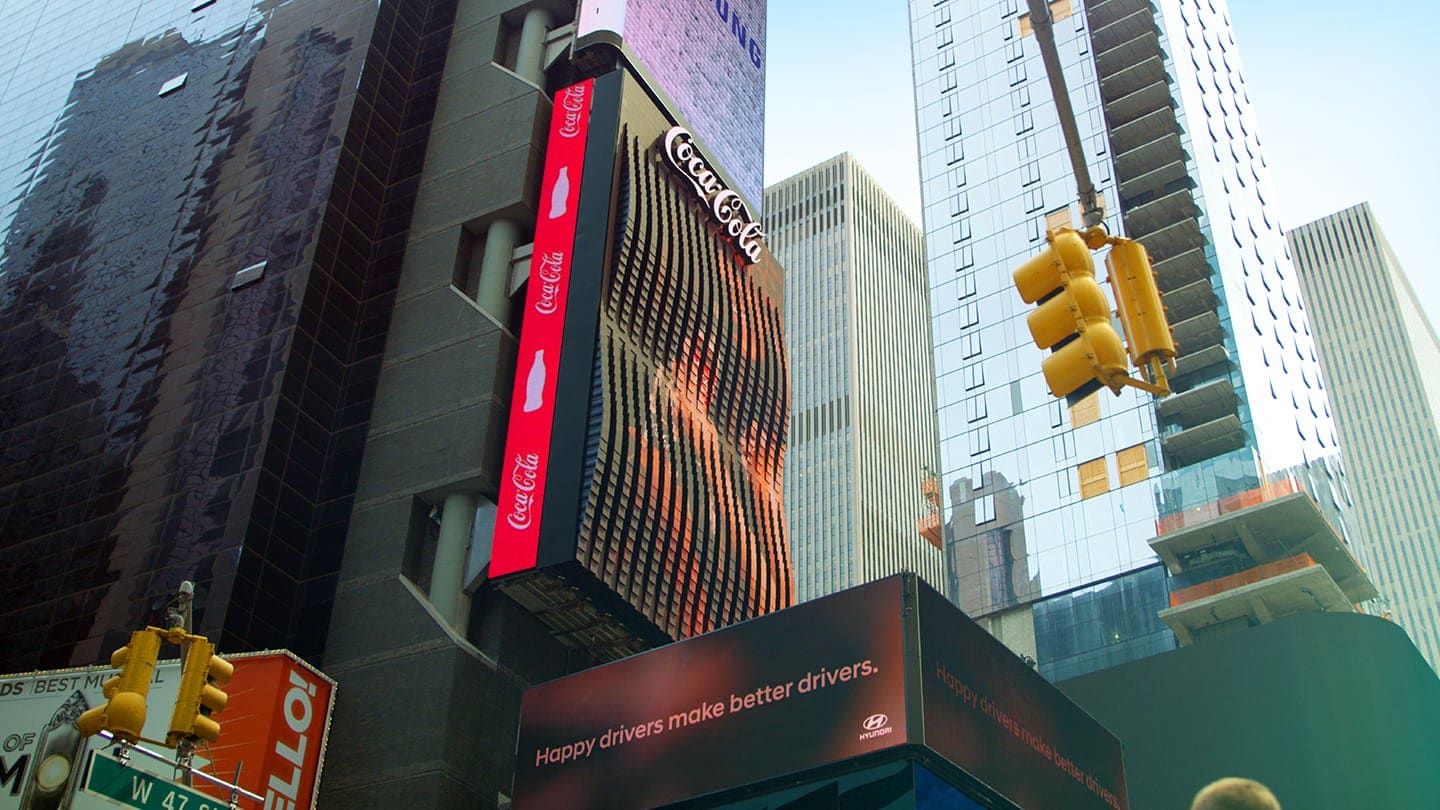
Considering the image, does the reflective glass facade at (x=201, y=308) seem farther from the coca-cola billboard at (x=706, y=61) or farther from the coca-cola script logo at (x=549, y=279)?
the coca-cola billboard at (x=706, y=61)

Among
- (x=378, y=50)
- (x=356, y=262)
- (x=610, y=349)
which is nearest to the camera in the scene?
(x=610, y=349)

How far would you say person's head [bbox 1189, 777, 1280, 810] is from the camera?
7038 centimetres

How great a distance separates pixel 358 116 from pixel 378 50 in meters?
4.60

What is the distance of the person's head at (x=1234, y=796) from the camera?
70.4m

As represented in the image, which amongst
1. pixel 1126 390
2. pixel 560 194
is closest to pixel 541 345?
pixel 560 194

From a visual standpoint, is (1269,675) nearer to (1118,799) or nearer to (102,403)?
(1118,799)

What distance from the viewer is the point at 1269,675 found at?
7344 cm

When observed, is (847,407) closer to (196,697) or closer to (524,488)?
(524,488)

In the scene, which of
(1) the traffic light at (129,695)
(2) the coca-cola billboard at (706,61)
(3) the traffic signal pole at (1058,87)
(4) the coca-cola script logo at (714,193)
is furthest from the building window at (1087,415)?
(3) the traffic signal pole at (1058,87)

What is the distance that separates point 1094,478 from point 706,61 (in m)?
31.8

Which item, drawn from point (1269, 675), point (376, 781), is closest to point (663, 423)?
point (376, 781)

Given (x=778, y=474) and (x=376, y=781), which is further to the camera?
(x=778, y=474)

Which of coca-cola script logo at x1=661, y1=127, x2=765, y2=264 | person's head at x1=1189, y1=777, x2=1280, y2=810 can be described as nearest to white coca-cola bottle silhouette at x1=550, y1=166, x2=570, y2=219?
coca-cola script logo at x1=661, y1=127, x2=765, y2=264

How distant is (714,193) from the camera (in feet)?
226
